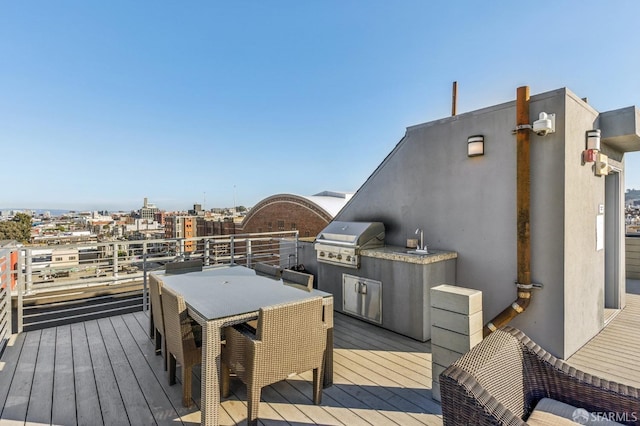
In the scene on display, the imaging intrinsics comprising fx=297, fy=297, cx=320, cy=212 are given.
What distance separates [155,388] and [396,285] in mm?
2581

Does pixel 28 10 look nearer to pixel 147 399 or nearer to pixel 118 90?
pixel 118 90

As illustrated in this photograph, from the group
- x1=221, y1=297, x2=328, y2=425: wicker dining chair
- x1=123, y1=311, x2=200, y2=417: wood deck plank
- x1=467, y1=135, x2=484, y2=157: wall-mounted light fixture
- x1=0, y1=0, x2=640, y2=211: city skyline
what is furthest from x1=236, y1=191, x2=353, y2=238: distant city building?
x1=221, y1=297, x2=328, y2=425: wicker dining chair

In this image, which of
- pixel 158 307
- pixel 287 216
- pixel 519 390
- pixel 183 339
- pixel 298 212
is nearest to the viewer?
pixel 519 390

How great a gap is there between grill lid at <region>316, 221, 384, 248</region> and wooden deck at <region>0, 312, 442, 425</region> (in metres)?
1.19

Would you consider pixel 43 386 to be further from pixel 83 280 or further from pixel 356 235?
pixel 356 235

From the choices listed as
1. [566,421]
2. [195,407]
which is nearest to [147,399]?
[195,407]

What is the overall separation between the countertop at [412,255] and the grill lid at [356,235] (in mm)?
172

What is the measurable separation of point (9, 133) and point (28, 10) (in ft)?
23.2

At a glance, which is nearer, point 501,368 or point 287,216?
point 501,368

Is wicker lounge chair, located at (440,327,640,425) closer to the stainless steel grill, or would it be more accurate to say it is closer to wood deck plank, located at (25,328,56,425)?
the stainless steel grill

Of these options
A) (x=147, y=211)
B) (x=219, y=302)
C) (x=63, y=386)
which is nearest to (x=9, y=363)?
(x=63, y=386)

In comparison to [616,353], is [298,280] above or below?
above

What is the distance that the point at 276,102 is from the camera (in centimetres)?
1062

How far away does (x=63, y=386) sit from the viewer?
96.3 inches
